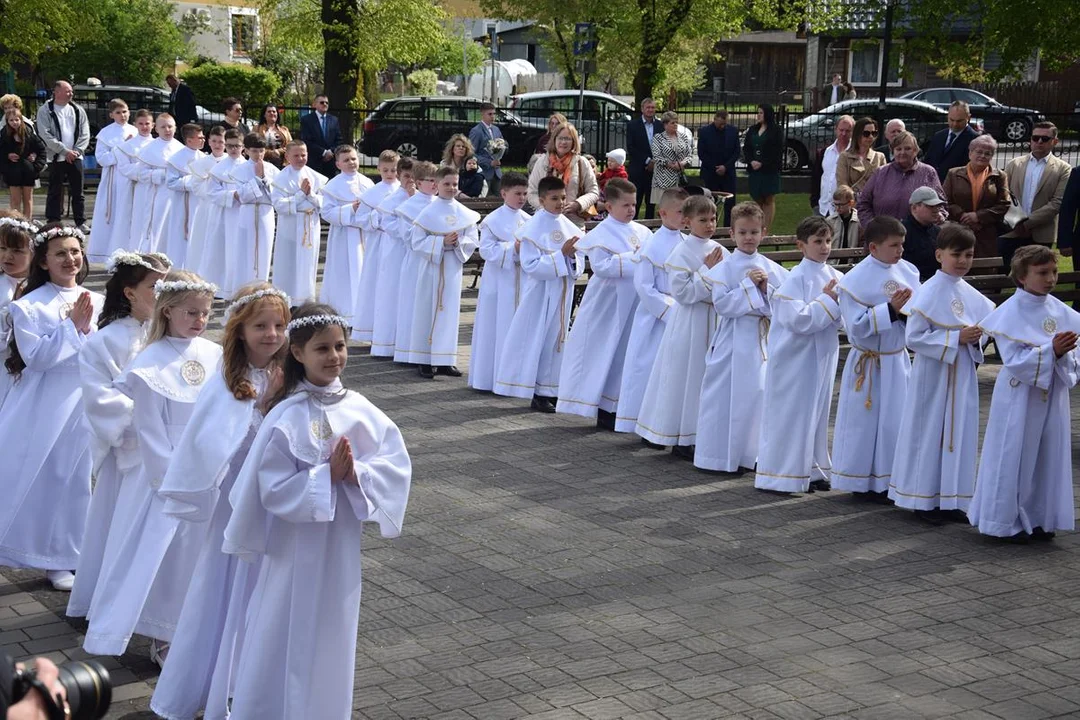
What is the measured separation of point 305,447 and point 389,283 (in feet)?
28.6

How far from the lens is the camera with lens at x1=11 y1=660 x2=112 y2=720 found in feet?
9.96

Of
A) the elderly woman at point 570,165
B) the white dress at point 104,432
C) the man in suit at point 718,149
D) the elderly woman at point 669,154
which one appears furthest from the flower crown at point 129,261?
the man in suit at point 718,149

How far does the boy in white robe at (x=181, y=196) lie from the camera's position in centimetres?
1741

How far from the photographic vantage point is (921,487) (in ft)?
29.0

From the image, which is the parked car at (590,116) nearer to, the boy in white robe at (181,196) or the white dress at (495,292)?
the boy in white robe at (181,196)

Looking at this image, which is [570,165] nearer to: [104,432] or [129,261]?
[129,261]

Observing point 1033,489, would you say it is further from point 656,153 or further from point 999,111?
point 999,111

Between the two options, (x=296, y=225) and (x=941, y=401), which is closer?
(x=941, y=401)

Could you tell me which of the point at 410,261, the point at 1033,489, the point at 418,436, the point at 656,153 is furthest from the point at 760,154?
the point at 1033,489

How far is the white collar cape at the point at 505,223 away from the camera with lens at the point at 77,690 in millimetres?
9492

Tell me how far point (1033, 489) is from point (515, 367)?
4804mm

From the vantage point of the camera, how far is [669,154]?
20.3 meters

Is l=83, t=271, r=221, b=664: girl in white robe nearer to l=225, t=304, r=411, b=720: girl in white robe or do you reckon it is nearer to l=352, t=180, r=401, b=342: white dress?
l=225, t=304, r=411, b=720: girl in white robe

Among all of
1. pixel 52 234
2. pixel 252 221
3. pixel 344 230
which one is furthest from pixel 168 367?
pixel 252 221
